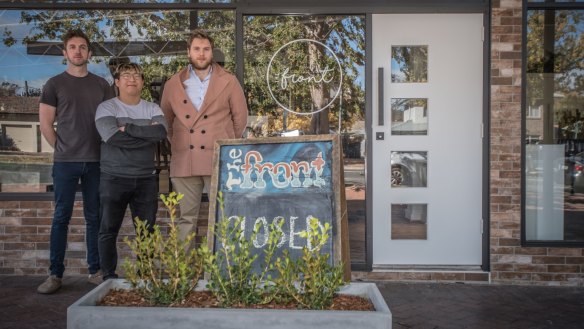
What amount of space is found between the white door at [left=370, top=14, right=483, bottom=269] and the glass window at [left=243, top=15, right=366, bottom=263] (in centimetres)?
20

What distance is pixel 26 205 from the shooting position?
554 centimetres

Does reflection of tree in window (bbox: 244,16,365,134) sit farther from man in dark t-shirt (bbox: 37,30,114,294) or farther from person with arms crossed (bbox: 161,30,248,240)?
man in dark t-shirt (bbox: 37,30,114,294)

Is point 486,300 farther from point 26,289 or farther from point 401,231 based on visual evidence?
point 26,289

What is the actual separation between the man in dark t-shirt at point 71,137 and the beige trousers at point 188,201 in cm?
81

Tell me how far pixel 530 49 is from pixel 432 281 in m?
2.30

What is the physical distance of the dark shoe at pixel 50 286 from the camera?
192 inches

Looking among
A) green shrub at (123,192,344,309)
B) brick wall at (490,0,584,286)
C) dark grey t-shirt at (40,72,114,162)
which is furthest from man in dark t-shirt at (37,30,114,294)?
brick wall at (490,0,584,286)

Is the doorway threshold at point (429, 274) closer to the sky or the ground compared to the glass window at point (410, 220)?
closer to the ground

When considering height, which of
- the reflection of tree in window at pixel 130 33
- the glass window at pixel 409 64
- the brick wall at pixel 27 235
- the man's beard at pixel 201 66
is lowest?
the brick wall at pixel 27 235

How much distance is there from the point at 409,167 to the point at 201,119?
2036mm

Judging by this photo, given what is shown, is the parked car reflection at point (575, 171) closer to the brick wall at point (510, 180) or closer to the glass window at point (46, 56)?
the brick wall at point (510, 180)

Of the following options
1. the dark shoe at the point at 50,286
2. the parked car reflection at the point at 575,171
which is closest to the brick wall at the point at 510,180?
the parked car reflection at the point at 575,171

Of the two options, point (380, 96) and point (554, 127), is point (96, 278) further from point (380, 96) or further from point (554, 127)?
point (554, 127)

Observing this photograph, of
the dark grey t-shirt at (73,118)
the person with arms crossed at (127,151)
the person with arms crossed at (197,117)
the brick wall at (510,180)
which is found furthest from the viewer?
the brick wall at (510,180)
